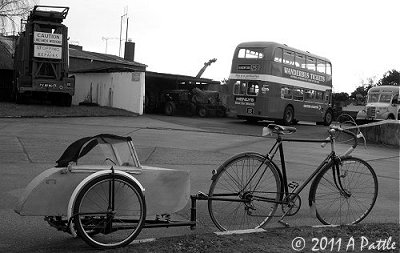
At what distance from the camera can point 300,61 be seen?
90.8 ft

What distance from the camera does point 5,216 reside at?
5.78 m

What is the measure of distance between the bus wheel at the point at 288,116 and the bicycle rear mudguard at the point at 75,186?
2220 centimetres

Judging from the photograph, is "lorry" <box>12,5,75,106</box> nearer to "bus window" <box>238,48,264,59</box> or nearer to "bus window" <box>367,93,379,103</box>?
"bus window" <box>238,48,264,59</box>

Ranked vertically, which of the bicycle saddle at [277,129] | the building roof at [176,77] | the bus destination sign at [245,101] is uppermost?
the building roof at [176,77]

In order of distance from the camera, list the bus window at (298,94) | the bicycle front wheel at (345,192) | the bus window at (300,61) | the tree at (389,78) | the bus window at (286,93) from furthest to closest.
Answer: the tree at (389,78) < the bus window at (298,94) < the bus window at (300,61) < the bus window at (286,93) < the bicycle front wheel at (345,192)

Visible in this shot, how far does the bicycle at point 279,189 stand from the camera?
17.5 ft

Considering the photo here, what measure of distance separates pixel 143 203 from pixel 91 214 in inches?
19.4

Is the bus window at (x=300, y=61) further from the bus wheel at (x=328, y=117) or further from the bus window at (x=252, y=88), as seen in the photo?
the bus wheel at (x=328, y=117)

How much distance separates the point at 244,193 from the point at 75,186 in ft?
6.21

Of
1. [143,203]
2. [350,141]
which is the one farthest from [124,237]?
[350,141]

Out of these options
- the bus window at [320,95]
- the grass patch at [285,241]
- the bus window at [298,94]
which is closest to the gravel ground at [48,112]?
the bus window at [298,94]

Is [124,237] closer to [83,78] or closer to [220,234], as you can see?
[220,234]

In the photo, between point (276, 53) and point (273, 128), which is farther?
point (276, 53)

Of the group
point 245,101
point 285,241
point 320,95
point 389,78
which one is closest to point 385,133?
point 245,101
